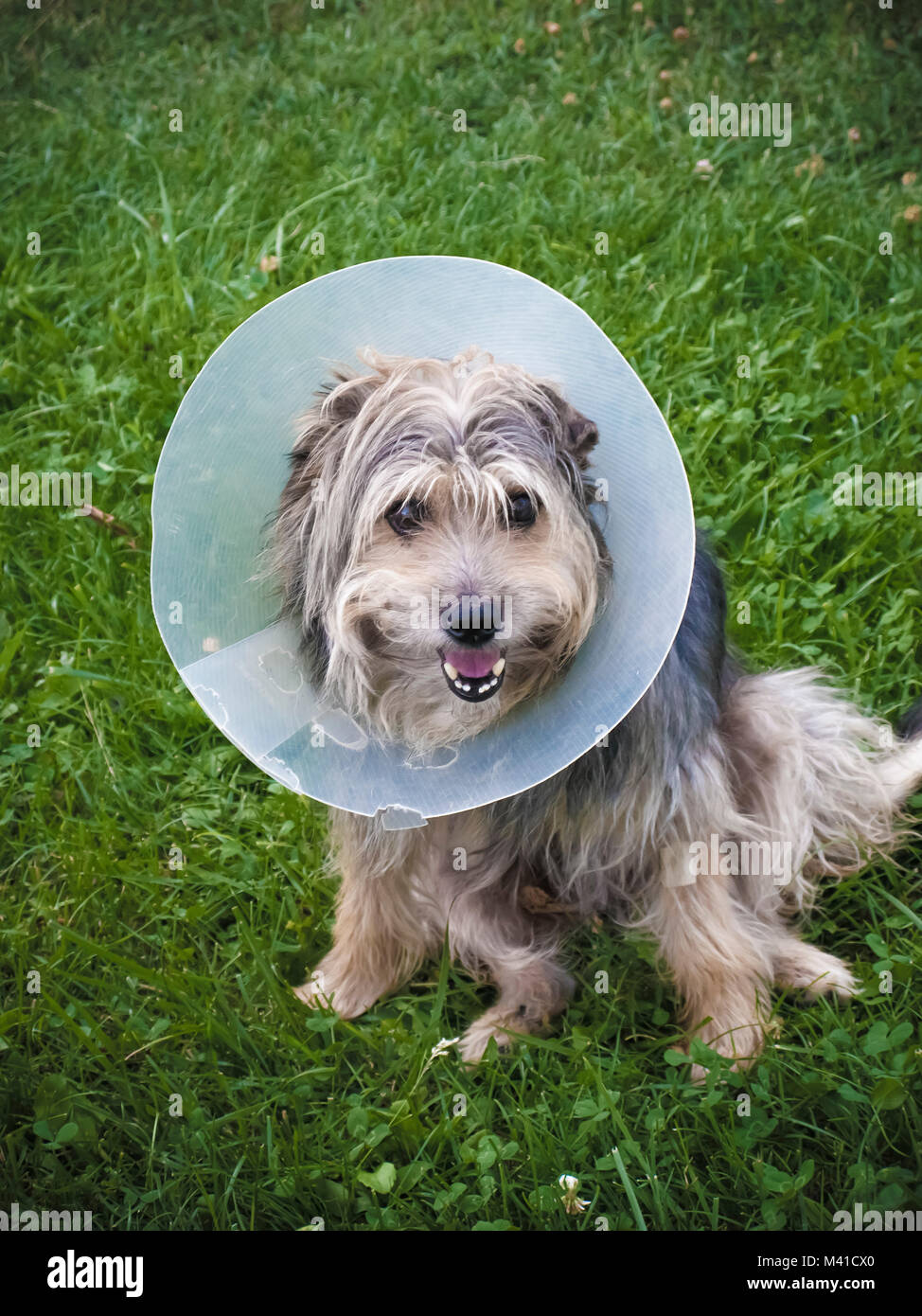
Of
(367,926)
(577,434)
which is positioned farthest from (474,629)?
(367,926)

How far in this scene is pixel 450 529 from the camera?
2.32 m

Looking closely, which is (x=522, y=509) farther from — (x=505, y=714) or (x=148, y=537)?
(x=148, y=537)

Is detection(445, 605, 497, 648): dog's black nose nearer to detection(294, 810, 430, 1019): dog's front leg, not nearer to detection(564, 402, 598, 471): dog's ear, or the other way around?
detection(564, 402, 598, 471): dog's ear

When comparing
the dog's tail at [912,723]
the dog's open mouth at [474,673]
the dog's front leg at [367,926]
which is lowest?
the dog's front leg at [367,926]

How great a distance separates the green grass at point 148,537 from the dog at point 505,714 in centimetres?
15

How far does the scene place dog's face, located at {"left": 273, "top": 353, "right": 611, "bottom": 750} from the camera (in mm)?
2271

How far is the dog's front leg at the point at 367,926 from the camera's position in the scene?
2910 millimetres

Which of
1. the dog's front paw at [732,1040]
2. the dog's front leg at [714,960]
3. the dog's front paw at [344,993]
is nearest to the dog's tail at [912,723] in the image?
the dog's front leg at [714,960]

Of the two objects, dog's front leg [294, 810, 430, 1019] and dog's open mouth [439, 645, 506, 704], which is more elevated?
dog's open mouth [439, 645, 506, 704]

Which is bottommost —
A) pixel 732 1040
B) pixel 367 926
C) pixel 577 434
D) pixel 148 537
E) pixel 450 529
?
pixel 732 1040

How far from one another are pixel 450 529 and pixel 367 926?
118 cm

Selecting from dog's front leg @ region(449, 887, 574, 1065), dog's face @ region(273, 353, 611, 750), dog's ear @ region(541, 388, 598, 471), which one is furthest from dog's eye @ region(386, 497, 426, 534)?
dog's front leg @ region(449, 887, 574, 1065)

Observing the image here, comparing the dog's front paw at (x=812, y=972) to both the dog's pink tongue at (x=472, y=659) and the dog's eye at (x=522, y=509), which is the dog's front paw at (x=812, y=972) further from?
the dog's eye at (x=522, y=509)

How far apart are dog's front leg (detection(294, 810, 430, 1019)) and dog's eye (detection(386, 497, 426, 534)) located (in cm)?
82
